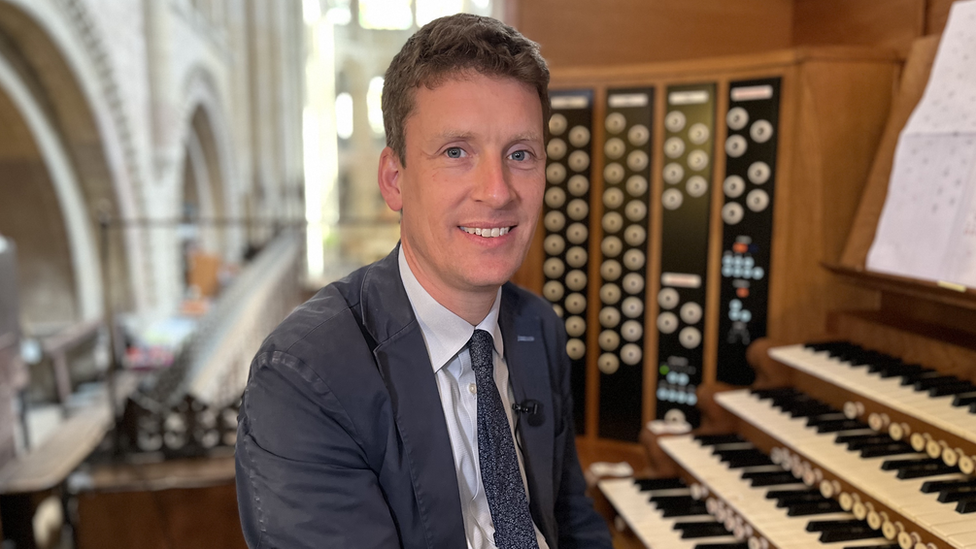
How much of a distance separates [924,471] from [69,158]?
8524 millimetres

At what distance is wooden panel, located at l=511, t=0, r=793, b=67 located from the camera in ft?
10.0

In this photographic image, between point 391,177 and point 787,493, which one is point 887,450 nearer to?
point 787,493

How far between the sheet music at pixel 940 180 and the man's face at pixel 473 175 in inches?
46.1

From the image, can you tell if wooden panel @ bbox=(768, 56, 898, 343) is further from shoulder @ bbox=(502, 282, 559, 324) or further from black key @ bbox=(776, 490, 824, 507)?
shoulder @ bbox=(502, 282, 559, 324)

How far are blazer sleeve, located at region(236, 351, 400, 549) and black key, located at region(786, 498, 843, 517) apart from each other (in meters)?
1.05

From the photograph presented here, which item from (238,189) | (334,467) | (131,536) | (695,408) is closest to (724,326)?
(695,408)

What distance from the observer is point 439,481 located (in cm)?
113

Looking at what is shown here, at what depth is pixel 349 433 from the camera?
109 cm

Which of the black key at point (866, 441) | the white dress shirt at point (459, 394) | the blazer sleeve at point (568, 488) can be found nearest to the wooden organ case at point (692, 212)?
the black key at point (866, 441)

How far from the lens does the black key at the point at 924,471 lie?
4.76 feet

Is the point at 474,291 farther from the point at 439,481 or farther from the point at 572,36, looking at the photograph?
the point at 572,36

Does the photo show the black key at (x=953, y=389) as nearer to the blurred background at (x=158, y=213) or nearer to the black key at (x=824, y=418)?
the black key at (x=824, y=418)

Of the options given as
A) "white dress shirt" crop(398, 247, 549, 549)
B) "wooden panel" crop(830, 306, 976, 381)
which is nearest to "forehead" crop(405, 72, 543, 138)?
"white dress shirt" crop(398, 247, 549, 549)

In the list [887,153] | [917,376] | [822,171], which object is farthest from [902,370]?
[822,171]
